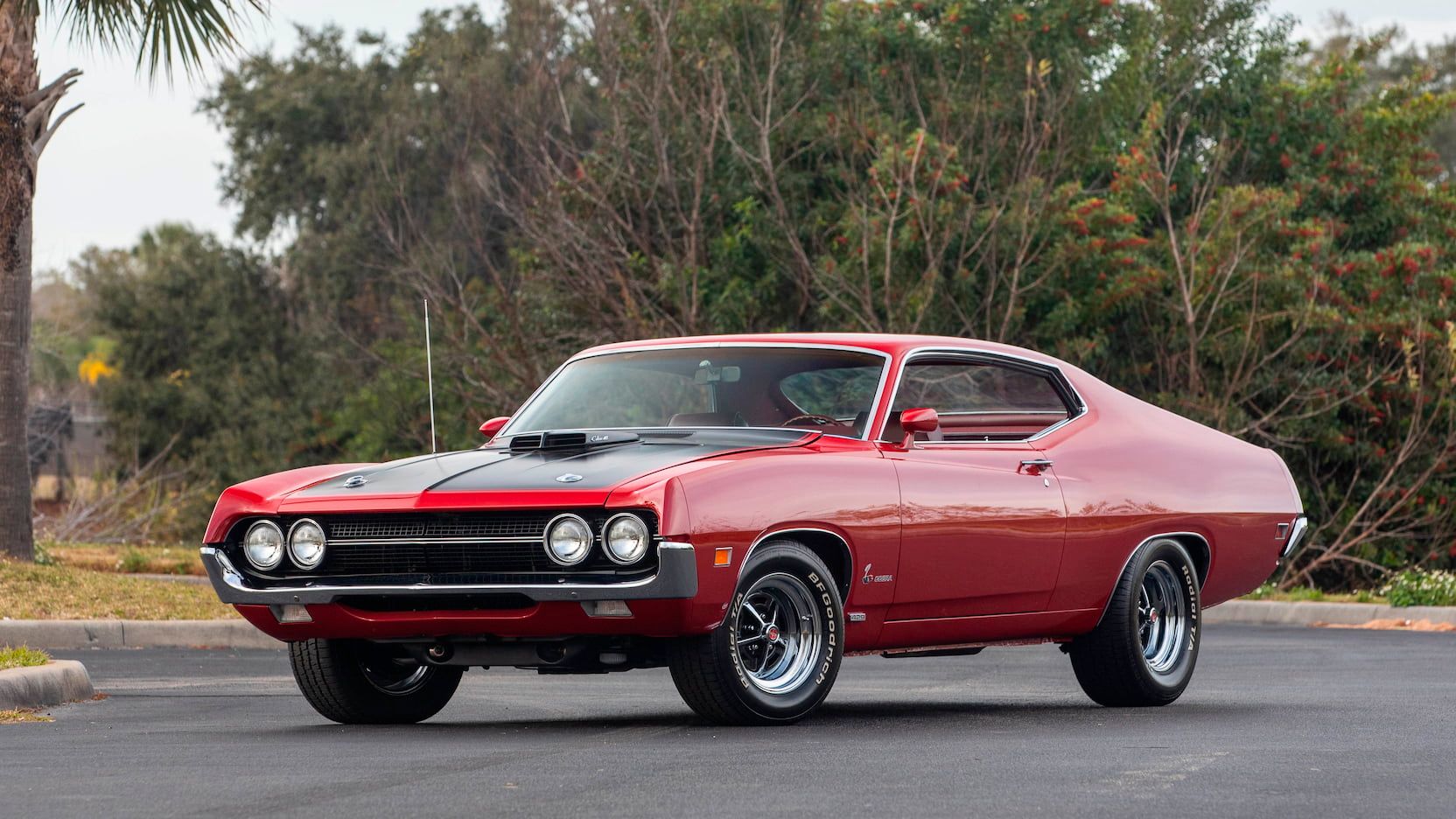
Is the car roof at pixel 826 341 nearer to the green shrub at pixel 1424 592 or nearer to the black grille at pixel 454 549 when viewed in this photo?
the black grille at pixel 454 549

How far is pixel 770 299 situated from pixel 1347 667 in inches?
502

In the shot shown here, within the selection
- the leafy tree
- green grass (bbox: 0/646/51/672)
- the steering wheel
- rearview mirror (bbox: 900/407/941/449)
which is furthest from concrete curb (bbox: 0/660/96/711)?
the leafy tree

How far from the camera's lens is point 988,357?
9.16 m

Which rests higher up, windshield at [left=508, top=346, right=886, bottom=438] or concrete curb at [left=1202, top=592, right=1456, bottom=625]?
windshield at [left=508, top=346, right=886, bottom=438]

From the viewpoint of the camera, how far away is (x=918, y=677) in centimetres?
1167

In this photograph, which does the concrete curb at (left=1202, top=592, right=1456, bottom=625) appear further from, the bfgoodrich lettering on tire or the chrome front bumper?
the chrome front bumper

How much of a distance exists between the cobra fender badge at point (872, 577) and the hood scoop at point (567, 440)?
3.43 feet

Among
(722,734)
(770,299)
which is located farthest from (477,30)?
(722,734)

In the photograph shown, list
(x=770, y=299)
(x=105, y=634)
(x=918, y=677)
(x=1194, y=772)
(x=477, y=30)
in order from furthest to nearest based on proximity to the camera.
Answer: (x=477, y=30) → (x=770, y=299) → (x=105, y=634) → (x=918, y=677) → (x=1194, y=772)

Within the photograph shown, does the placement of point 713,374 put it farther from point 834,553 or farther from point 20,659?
point 20,659

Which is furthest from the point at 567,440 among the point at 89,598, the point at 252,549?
the point at 89,598

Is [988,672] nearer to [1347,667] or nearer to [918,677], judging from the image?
[918,677]

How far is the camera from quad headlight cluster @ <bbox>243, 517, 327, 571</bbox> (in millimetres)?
7590

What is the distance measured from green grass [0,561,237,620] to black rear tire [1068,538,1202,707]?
7060mm
